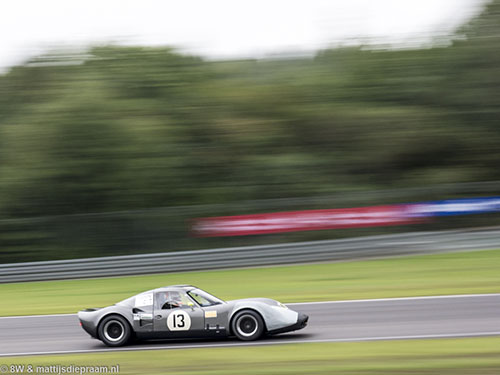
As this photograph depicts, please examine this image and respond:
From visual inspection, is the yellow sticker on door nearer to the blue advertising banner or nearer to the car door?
the car door

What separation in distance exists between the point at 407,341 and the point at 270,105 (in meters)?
16.6

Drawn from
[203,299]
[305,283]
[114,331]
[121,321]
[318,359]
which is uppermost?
[203,299]

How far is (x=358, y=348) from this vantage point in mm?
8430

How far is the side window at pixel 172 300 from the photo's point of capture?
29.4ft

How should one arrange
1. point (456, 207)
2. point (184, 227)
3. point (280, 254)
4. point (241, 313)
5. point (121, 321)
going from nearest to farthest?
point (241, 313) → point (121, 321) → point (280, 254) → point (456, 207) → point (184, 227)

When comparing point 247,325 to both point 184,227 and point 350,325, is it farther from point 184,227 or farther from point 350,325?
point 184,227

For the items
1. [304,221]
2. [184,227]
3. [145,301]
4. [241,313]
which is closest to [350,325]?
[241,313]

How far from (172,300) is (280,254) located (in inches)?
346

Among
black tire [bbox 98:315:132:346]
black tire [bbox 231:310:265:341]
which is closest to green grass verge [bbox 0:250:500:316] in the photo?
black tire [bbox 98:315:132:346]

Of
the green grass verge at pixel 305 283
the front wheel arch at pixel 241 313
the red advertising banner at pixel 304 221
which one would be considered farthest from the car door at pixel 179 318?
the red advertising banner at pixel 304 221

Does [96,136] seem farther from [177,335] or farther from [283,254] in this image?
[177,335]

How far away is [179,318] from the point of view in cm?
896

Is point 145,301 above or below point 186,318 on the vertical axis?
above

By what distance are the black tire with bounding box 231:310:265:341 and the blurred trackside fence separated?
8874 millimetres
